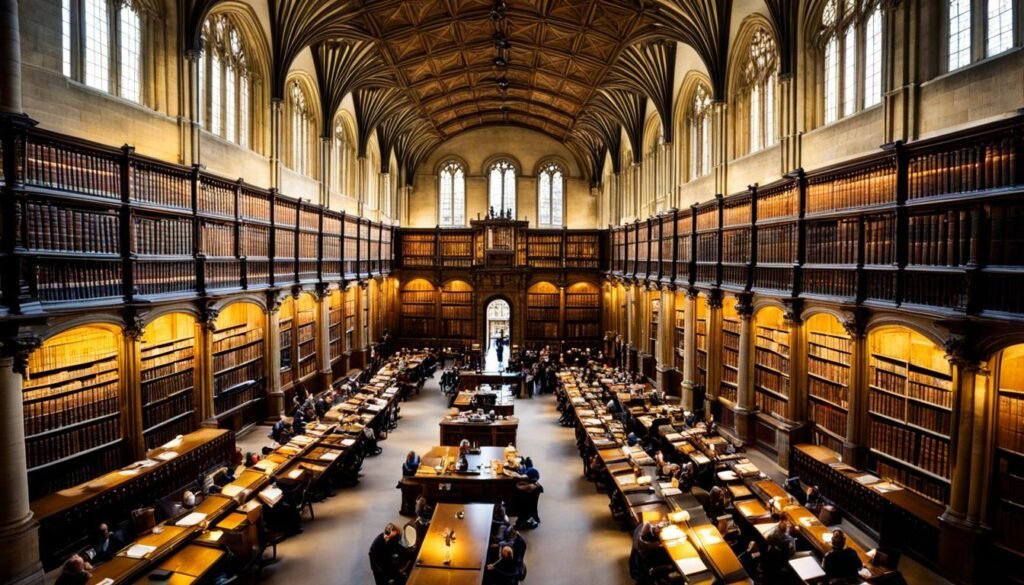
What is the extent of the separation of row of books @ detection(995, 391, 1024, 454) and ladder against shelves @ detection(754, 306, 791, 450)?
15.4ft

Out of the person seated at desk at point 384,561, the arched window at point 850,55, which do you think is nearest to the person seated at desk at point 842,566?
the person seated at desk at point 384,561

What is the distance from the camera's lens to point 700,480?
11.5 m

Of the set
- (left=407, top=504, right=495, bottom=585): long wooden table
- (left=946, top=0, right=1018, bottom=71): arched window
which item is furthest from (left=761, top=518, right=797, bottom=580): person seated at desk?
(left=946, top=0, right=1018, bottom=71): arched window

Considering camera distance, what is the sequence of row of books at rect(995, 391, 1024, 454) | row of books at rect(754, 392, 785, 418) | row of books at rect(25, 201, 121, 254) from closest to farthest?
row of books at rect(995, 391, 1024, 454) → row of books at rect(25, 201, 121, 254) → row of books at rect(754, 392, 785, 418)

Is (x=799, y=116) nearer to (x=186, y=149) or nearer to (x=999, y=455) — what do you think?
(x=999, y=455)

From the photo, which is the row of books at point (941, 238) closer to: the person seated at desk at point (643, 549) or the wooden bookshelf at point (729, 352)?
the person seated at desk at point (643, 549)

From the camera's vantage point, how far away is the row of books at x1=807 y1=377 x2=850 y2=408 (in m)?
11.4

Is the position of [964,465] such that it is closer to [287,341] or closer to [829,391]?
[829,391]

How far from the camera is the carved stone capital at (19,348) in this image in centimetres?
756

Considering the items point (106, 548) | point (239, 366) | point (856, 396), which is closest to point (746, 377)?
point (856, 396)

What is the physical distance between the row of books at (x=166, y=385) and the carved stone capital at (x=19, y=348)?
3.78 meters

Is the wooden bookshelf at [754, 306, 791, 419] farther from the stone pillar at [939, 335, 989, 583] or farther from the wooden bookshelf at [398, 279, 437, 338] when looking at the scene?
the wooden bookshelf at [398, 279, 437, 338]

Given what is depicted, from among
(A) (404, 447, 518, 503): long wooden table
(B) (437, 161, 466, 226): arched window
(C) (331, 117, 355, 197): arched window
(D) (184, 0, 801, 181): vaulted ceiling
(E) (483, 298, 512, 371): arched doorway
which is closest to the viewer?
(A) (404, 447, 518, 503): long wooden table

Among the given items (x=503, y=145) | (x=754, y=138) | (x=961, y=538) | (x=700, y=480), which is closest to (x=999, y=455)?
(x=961, y=538)
